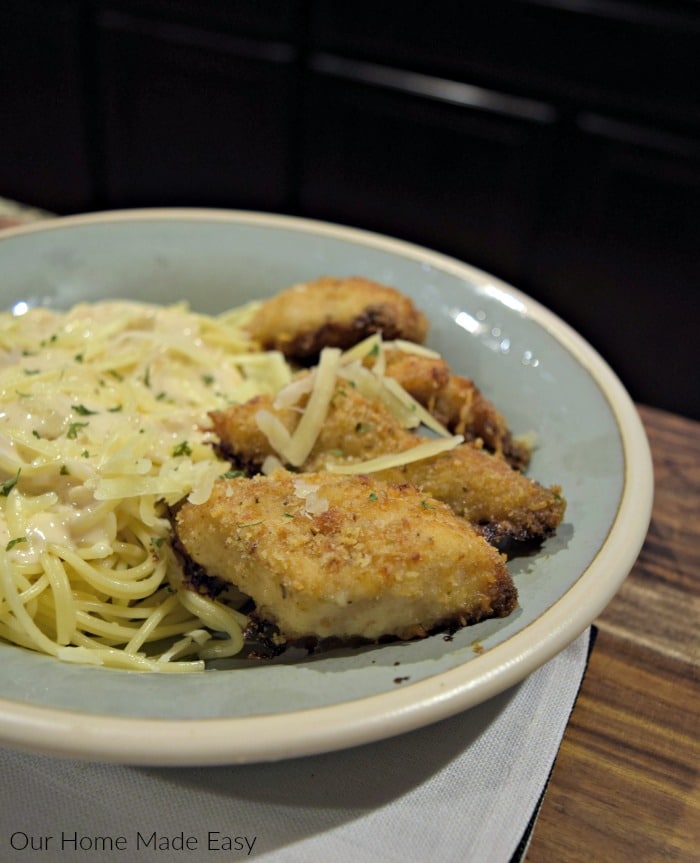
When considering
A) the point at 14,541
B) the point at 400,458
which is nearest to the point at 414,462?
the point at 400,458

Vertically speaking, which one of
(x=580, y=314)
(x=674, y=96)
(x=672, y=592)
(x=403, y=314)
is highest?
(x=674, y=96)

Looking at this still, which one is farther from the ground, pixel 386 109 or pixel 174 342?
pixel 386 109

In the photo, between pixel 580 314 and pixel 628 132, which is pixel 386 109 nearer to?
pixel 628 132

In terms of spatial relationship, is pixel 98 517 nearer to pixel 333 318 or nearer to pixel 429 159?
pixel 333 318

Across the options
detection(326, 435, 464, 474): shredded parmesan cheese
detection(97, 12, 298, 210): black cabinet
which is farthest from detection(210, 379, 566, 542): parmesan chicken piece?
detection(97, 12, 298, 210): black cabinet

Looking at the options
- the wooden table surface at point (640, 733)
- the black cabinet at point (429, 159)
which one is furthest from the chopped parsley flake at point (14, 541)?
the black cabinet at point (429, 159)

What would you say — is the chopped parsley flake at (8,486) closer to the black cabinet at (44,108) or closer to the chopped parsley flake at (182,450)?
the chopped parsley flake at (182,450)

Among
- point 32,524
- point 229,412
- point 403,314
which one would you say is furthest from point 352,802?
point 403,314
